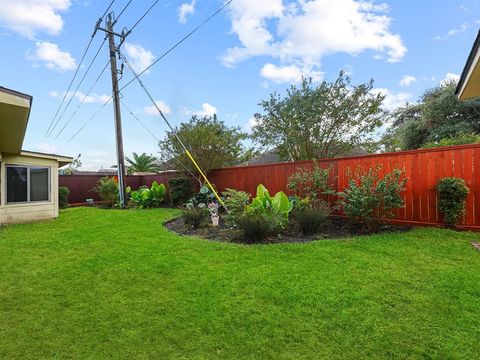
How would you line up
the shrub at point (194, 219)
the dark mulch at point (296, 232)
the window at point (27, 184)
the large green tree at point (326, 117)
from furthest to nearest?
the large green tree at point (326, 117) < the window at point (27, 184) < the shrub at point (194, 219) < the dark mulch at point (296, 232)

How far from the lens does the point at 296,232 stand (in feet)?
18.9

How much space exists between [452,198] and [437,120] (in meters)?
13.4

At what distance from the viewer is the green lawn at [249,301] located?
7.23 feet

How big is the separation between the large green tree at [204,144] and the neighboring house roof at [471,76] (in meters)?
7.91

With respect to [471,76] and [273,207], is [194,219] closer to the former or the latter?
[273,207]

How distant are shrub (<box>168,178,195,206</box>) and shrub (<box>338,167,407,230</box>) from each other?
7170 millimetres

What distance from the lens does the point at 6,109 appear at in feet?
15.0

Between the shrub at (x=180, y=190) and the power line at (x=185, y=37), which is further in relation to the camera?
the shrub at (x=180, y=190)

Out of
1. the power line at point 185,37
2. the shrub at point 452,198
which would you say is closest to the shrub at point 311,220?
the shrub at point 452,198

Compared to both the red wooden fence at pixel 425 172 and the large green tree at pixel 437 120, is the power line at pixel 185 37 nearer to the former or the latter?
the red wooden fence at pixel 425 172

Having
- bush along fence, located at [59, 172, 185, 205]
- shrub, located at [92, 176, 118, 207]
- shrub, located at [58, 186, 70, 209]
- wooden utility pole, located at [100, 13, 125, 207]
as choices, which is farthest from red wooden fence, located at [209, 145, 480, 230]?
shrub, located at [58, 186, 70, 209]

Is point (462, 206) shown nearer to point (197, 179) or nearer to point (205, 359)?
point (205, 359)

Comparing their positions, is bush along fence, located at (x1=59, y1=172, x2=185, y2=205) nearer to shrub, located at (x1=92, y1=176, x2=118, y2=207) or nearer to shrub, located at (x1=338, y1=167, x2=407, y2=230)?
shrub, located at (x1=92, y1=176, x2=118, y2=207)

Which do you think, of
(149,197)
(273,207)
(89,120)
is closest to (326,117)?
(273,207)
